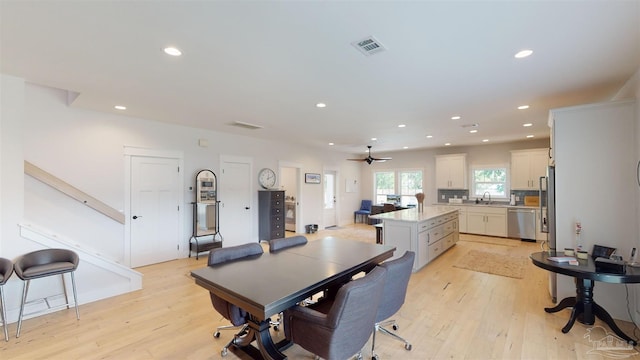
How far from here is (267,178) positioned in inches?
272

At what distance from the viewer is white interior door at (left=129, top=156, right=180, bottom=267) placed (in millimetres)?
4762

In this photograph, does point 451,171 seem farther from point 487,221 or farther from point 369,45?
point 369,45

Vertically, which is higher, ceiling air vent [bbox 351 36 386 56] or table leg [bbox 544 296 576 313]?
ceiling air vent [bbox 351 36 386 56]

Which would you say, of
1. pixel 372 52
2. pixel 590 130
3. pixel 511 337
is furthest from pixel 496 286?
pixel 372 52

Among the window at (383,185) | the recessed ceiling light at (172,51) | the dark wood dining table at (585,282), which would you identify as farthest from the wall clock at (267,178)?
the dark wood dining table at (585,282)

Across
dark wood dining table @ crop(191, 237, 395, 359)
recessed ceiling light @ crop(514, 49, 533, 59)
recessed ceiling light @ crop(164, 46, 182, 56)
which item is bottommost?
dark wood dining table @ crop(191, 237, 395, 359)

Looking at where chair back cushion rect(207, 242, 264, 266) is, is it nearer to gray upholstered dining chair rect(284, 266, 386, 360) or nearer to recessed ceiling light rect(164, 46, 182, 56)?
gray upholstered dining chair rect(284, 266, 386, 360)

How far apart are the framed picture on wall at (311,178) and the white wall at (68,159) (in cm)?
307

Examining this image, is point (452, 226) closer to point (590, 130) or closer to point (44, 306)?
point (590, 130)

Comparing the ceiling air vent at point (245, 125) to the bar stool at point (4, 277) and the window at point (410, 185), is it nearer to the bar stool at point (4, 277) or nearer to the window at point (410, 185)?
the bar stool at point (4, 277)

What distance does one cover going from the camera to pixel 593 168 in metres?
3.05

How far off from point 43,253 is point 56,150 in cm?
166

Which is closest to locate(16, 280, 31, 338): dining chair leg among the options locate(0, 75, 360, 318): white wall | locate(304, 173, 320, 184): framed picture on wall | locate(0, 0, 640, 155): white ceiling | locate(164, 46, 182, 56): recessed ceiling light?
locate(0, 75, 360, 318): white wall

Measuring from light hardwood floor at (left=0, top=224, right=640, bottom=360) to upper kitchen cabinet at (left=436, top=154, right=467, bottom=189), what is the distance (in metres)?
4.45
